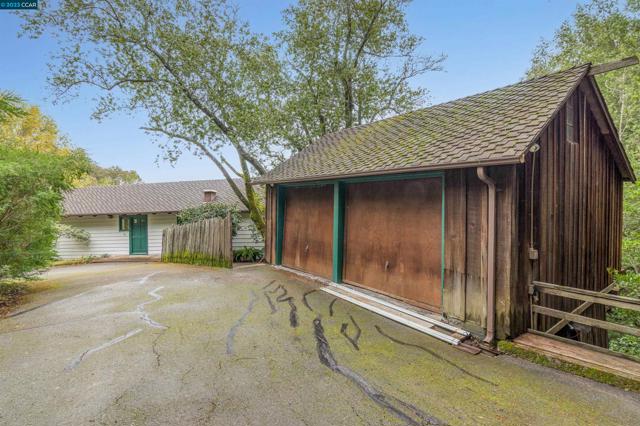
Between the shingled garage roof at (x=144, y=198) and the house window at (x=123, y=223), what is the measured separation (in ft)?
1.93

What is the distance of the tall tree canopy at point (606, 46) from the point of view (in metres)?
13.0

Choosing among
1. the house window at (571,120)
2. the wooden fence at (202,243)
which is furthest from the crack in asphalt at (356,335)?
the wooden fence at (202,243)

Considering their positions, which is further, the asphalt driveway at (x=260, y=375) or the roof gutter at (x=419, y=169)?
the roof gutter at (x=419, y=169)

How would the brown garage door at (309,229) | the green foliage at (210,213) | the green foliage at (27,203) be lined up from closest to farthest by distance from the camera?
the green foliage at (27,203) < the brown garage door at (309,229) < the green foliage at (210,213)

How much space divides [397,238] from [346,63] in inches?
421

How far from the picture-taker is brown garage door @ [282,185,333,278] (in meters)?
7.21

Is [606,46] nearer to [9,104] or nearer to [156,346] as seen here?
[156,346]

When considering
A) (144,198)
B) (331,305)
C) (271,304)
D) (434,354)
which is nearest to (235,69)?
(144,198)

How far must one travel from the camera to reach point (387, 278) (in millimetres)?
5707

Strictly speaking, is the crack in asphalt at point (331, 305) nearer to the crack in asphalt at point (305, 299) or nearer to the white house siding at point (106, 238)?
the crack in asphalt at point (305, 299)

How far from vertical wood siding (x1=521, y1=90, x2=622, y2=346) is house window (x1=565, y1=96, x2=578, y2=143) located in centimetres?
8

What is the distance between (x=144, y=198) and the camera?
16.1 m

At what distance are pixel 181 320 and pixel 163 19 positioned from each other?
11.4 m

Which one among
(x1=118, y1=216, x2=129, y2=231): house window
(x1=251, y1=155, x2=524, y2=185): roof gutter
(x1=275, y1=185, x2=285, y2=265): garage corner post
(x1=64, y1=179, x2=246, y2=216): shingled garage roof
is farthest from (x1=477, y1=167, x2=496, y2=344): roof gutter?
(x1=118, y1=216, x2=129, y2=231): house window
